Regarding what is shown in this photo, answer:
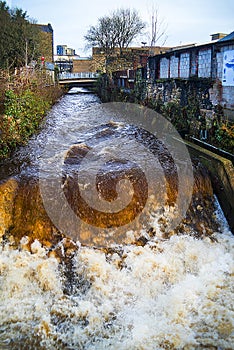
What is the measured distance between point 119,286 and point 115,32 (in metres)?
32.5

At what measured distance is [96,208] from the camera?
6.18 m

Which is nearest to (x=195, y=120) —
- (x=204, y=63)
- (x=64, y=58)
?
(x=204, y=63)

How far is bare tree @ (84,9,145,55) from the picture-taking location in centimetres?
3294

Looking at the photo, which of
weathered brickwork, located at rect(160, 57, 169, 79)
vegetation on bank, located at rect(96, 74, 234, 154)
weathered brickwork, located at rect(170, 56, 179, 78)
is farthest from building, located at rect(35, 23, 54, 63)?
vegetation on bank, located at rect(96, 74, 234, 154)

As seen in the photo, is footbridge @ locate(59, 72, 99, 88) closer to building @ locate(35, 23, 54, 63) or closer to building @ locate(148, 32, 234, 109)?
building @ locate(35, 23, 54, 63)

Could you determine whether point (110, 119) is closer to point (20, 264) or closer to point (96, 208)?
point (96, 208)

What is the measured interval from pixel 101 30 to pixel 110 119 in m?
22.4

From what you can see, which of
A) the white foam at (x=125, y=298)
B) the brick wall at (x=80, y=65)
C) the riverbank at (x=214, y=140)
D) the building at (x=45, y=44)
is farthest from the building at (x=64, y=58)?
the white foam at (x=125, y=298)

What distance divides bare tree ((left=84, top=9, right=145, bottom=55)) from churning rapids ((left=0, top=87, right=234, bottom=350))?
98.8 feet

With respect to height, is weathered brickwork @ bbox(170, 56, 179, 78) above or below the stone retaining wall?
above

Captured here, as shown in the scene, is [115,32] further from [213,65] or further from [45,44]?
[213,65]

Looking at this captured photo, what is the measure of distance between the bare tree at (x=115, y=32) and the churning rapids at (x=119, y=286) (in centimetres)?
3012

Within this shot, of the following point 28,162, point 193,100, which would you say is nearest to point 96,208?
point 28,162

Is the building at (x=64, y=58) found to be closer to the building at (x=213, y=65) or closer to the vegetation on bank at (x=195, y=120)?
the building at (x=213, y=65)
